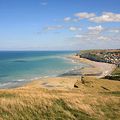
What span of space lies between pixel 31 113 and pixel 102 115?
565 cm

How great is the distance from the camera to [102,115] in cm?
2153

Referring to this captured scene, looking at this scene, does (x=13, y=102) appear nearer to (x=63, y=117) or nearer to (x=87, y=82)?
(x=63, y=117)

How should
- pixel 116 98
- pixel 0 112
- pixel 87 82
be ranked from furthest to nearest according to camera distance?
pixel 87 82
pixel 116 98
pixel 0 112

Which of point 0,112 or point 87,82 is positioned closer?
point 0,112

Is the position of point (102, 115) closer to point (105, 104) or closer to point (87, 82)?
point (105, 104)

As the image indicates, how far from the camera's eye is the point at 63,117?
69.0 ft

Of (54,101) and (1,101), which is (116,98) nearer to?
(54,101)

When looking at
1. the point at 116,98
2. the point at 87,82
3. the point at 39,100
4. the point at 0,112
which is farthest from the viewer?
the point at 87,82

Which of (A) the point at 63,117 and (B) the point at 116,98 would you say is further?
(B) the point at 116,98

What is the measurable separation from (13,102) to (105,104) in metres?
7.72

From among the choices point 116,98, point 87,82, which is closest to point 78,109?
point 116,98

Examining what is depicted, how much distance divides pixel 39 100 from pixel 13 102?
2.12 metres

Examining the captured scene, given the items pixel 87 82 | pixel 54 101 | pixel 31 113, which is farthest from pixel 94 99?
pixel 87 82

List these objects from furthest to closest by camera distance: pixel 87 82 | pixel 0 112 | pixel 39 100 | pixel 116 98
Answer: pixel 87 82 < pixel 116 98 < pixel 39 100 < pixel 0 112
